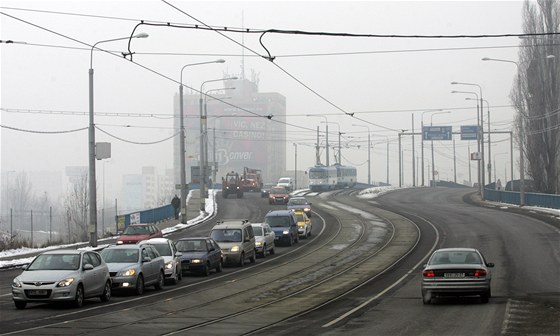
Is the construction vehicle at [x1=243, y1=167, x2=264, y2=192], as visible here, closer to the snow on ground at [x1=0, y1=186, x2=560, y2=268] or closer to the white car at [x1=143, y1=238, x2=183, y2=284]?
the snow on ground at [x1=0, y1=186, x2=560, y2=268]

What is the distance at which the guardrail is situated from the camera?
2490 inches

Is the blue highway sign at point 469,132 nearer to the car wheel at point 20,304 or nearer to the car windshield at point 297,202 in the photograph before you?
the car windshield at point 297,202

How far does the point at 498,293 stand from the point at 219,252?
13114 millimetres

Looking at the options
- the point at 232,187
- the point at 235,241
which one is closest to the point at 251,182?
the point at 232,187

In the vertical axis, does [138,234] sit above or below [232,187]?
Result: below

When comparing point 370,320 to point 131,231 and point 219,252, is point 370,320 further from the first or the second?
point 131,231

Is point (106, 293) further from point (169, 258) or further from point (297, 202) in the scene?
point (297, 202)

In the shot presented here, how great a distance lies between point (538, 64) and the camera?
73875 mm

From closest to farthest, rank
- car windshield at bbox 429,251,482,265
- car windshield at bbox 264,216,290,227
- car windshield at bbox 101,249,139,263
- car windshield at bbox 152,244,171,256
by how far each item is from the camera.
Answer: car windshield at bbox 429,251,482,265
car windshield at bbox 101,249,139,263
car windshield at bbox 152,244,171,256
car windshield at bbox 264,216,290,227

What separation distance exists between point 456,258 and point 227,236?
16.7 metres

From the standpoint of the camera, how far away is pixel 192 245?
34125mm

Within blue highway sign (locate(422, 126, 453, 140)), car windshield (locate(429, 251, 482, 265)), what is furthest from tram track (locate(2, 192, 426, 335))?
blue highway sign (locate(422, 126, 453, 140))

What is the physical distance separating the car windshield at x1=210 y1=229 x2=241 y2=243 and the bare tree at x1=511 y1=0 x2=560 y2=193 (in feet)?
133

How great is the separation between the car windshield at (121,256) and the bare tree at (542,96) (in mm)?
51621
